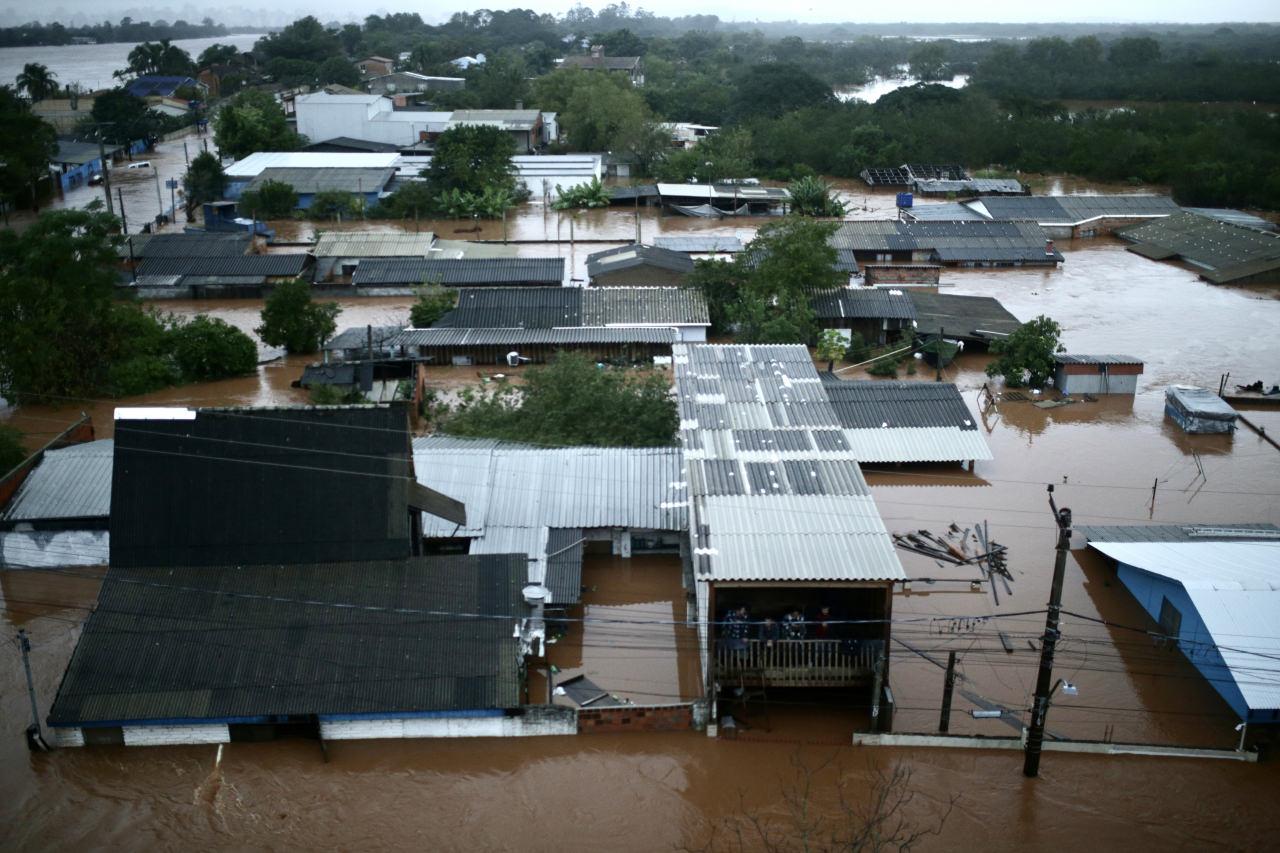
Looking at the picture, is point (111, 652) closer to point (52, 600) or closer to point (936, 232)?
point (52, 600)

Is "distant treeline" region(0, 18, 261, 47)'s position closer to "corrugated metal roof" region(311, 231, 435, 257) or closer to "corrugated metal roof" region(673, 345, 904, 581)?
"corrugated metal roof" region(311, 231, 435, 257)

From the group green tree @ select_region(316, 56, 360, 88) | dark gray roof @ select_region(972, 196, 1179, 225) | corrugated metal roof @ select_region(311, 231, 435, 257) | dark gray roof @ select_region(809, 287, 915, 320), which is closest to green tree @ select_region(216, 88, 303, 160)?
corrugated metal roof @ select_region(311, 231, 435, 257)

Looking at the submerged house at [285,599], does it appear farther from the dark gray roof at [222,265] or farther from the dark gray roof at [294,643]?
the dark gray roof at [222,265]

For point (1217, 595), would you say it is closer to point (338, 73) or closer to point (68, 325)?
point (68, 325)

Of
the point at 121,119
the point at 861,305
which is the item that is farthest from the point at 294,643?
the point at 121,119

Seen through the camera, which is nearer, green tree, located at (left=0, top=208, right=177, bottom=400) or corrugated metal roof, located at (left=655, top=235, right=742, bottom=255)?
green tree, located at (left=0, top=208, right=177, bottom=400)

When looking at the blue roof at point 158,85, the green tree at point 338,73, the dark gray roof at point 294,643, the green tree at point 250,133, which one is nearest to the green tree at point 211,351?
the dark gray roof at point 294,643
